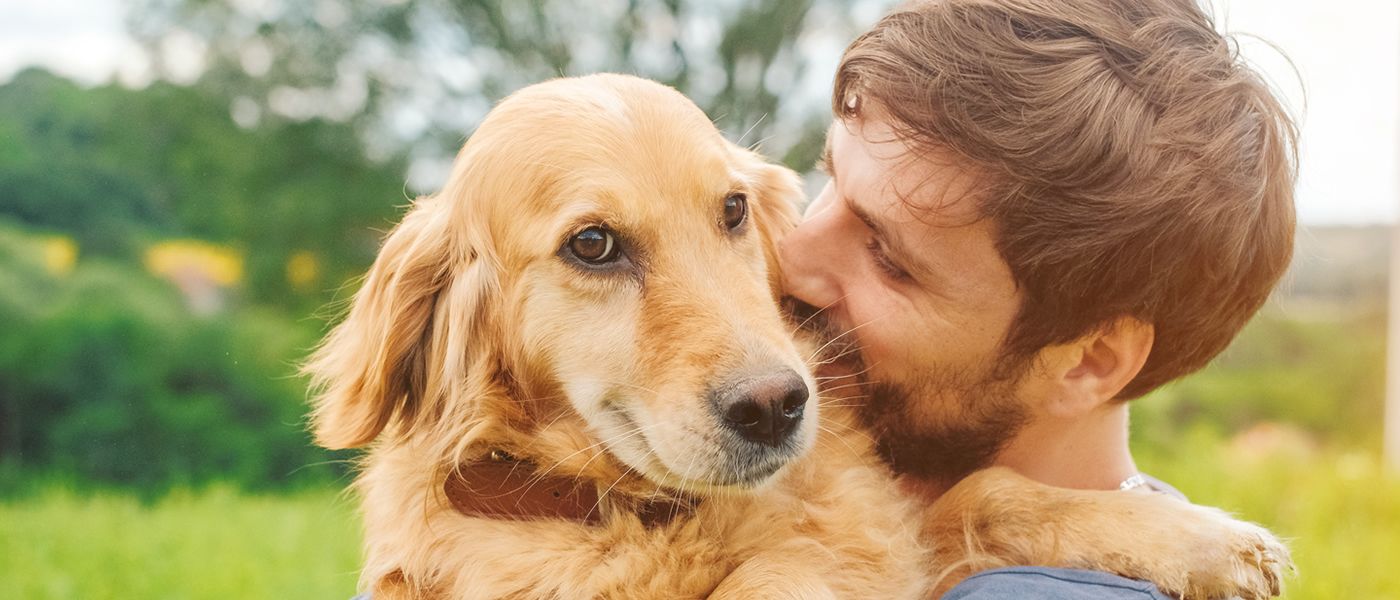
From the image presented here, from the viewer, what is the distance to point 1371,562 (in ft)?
19.2

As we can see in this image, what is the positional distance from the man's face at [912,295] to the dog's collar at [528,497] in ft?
1.95

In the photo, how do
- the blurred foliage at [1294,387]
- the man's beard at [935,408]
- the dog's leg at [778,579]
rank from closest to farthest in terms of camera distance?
1. the dog's leg at [778,579]
2. the man's beard at [935,408]
3. the blurred foliage at [1294,387]

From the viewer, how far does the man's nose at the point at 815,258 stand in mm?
2658

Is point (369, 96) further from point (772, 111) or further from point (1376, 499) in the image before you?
point (1376, 499)

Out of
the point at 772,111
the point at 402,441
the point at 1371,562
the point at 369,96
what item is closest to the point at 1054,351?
the point at 402,441

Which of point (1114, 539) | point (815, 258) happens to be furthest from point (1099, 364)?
point (815, 258)

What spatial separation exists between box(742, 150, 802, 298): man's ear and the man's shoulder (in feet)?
3.05

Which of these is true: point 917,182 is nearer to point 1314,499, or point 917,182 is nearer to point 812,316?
point 812,316

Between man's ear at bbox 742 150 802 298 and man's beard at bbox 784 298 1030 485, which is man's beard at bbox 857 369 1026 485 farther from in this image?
man's ear at bbox 742 150 802 298

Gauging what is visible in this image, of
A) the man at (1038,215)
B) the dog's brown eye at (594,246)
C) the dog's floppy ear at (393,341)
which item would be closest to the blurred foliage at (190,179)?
the dog's floppy ear at (393,341)

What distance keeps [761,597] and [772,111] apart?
6.63 m

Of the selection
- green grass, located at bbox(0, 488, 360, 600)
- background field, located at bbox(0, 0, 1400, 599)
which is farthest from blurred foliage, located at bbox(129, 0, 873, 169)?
green grass, located at bbox(0, 488, 360, 600)

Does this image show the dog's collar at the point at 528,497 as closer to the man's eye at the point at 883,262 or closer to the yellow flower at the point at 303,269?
the man's eye at the point at 883,262

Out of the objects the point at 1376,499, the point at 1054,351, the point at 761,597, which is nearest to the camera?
the point at 761,597
